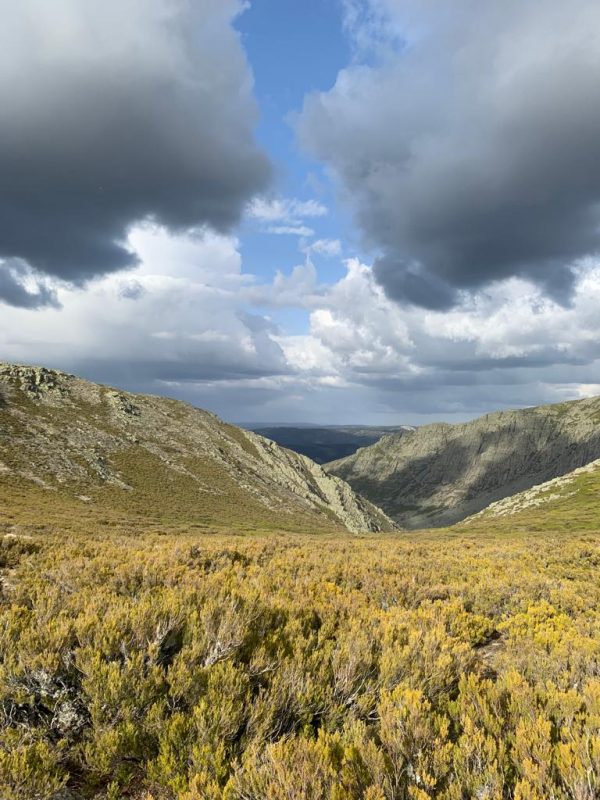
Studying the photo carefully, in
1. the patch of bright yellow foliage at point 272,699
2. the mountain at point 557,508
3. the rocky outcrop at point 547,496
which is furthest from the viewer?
the rocky outcrop at point 547,496

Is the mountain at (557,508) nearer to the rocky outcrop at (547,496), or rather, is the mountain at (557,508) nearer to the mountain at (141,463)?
the rocky outcrop at (547,496)

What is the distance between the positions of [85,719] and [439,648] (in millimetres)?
5577

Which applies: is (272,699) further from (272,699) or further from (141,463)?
(141,463)

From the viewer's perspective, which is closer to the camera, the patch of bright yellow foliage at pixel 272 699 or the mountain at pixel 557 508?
the patch of bright yellow foliage at pixel 272 699

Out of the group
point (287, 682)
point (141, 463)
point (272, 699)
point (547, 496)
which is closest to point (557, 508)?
point (547, 496)

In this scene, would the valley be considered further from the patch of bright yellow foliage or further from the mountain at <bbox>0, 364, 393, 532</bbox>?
the mountain at <bbox>0, 364, 393, 532</bbox>

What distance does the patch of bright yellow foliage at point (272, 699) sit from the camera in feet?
13.0

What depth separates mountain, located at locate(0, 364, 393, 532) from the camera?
2960 inches

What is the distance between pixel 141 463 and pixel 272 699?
100m

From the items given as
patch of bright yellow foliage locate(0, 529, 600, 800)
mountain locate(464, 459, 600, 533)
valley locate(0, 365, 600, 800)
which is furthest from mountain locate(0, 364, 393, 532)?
patch of bright yellow foliage locate(0, 529, 600, 800)

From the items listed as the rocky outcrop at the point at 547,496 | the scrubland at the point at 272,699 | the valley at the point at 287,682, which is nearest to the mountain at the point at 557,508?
the rocky outcrop at the point at 547,496

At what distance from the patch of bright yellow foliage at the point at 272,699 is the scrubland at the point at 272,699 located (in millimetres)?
24

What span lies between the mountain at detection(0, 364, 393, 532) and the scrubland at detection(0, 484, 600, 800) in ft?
190

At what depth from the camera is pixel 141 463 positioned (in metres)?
97.2
